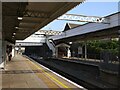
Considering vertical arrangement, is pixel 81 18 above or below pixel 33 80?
above

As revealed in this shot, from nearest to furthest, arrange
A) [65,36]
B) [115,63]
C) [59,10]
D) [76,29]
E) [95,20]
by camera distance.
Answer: [59,10] → [115,63] → [95,20] → [76,29] → [65,36]

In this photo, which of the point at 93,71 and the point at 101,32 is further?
the point at 101,32

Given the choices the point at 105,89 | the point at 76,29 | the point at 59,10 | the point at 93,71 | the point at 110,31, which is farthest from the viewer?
the point at 76,29

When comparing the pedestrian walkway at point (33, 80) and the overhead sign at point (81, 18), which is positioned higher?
the overhead sign at point (81, 18)

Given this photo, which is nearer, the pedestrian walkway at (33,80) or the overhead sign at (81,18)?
the pedestrian walkway at (33,80)

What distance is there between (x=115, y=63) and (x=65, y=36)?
34758 millimetres

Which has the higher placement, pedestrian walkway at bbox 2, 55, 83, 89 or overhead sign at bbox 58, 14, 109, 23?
overhead sign at bbox 58, 14, 109, 23

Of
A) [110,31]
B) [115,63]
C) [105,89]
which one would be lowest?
[105,89]

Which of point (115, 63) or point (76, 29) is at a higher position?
point (76, 29)

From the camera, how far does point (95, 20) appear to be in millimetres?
36781

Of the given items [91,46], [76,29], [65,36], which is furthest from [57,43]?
[76,29]

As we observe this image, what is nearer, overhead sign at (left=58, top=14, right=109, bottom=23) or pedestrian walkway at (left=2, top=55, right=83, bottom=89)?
pedestrian walkway at (left=2, top=55, right=83, bottom=89)

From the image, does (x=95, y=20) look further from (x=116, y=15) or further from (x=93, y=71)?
(x=93, y=71)

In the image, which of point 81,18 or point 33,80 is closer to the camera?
point 33,80
